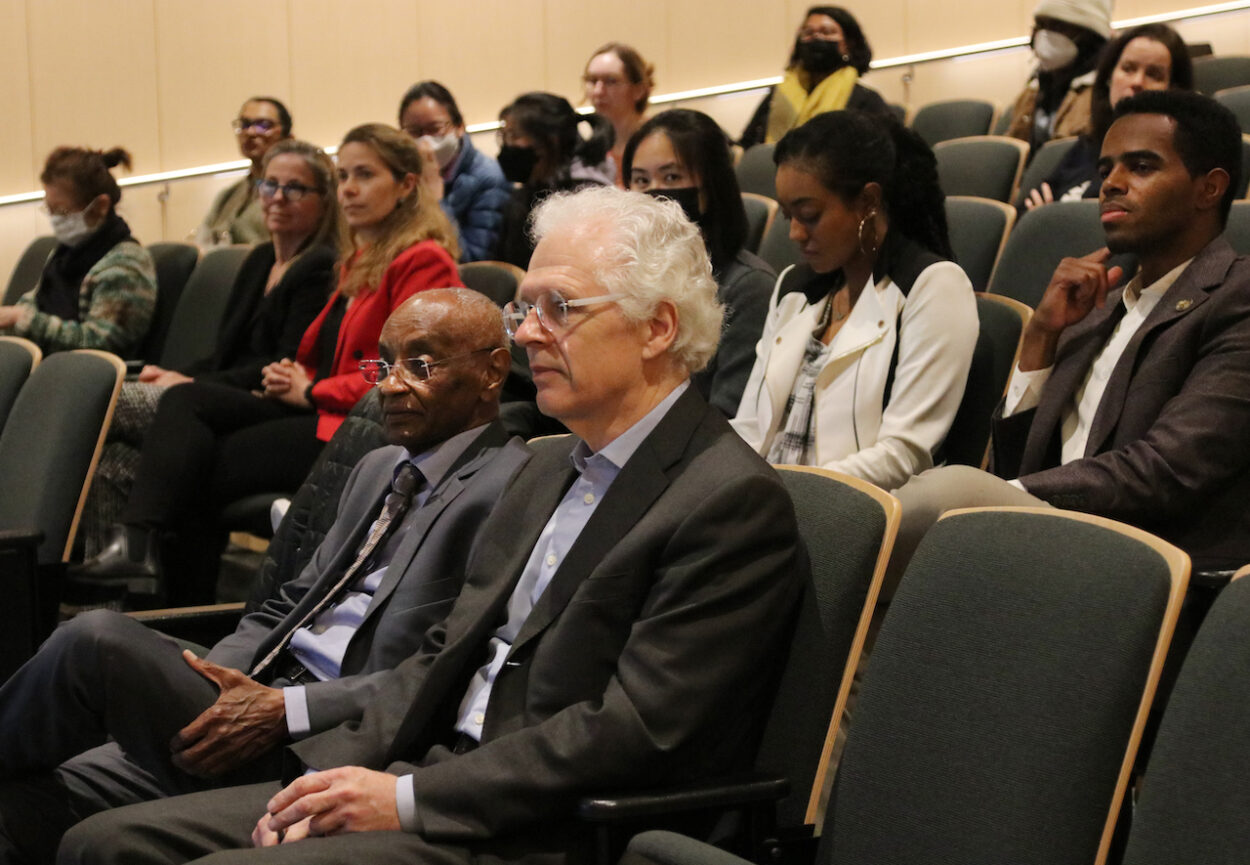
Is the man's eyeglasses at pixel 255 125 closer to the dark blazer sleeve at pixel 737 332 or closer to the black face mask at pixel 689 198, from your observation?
the black face mask at pixel 689 198

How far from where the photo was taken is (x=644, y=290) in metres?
1.71

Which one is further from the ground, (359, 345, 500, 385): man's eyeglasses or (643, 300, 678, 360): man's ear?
(643, 300, 678, 360): man's ear

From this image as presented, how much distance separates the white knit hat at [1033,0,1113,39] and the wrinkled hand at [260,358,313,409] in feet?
8.17

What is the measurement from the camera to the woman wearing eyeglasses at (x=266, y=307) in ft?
12.6

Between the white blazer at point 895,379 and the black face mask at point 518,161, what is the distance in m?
1.98

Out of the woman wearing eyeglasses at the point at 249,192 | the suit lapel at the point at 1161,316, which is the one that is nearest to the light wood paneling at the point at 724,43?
the woman wearing eyeglasses at the point at 249,192

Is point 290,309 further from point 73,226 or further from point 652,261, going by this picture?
point 652,261

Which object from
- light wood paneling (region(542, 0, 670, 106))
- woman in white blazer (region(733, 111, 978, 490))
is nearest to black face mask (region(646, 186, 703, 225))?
woman in white blazer (region(733, 111, 978, 490))

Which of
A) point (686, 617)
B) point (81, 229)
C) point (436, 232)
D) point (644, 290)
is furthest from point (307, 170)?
point (686, 617)

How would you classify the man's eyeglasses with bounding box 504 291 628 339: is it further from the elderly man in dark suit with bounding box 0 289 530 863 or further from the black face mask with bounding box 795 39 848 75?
the black face mask with bounding box 795 39 848 75

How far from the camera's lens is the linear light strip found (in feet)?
19.7

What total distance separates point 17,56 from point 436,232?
18.2 feet

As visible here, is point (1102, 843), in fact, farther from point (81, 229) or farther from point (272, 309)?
point (81, 229)

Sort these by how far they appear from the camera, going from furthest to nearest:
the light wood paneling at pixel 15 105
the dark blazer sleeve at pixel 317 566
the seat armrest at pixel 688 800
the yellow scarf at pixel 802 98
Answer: the light wood paneling at pixel 15 105
the yellow scarf at pixel 802 98
the dark blazer sleeve at pixel 317 566
the seat armrest at pixel 688 800
